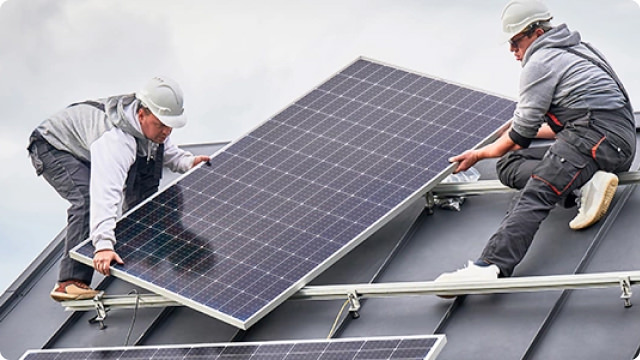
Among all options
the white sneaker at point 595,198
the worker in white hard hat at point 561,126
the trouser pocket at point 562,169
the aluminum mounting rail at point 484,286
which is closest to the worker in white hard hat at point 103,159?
the aluminum mounting rail at point 484,286

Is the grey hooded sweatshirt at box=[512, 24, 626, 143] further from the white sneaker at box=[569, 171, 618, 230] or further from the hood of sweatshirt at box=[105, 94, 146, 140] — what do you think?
the hood of sweatshirt at box=[105, 94, 146, 140]

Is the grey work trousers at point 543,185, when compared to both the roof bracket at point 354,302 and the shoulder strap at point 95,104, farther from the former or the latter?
the shoulder strap at point 95,104

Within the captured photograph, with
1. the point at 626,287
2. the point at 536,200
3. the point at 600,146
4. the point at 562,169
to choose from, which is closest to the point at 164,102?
the point at 536,200

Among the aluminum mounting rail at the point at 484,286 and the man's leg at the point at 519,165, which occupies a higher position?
the man's leg at the point at 519,165

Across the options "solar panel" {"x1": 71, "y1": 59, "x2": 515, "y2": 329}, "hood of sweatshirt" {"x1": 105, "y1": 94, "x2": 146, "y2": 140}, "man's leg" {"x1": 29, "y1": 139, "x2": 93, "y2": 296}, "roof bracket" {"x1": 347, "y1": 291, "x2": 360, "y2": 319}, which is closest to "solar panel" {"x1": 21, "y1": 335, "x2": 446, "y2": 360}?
"solar panel" {"x1": 71, "y1": 59, "x2": 515, "y2": 329}

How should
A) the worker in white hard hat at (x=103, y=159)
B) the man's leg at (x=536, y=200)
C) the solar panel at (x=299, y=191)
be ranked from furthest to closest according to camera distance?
the worker in white hard hat at (x=103, y=159)
the solar panel at (x=299, y=191)
the man's leg at (x=536, y=200)

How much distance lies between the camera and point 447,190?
41.2 ft

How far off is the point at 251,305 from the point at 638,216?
336 cm

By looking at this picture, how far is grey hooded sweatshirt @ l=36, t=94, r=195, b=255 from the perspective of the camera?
12328mm

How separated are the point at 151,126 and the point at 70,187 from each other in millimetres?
1015

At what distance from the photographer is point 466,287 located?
1090 centimetres

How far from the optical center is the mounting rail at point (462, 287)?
10.4 metres

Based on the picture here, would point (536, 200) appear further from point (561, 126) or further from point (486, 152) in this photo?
point (486, 152)

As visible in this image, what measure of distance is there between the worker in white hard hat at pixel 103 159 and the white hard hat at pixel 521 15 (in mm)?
3097
